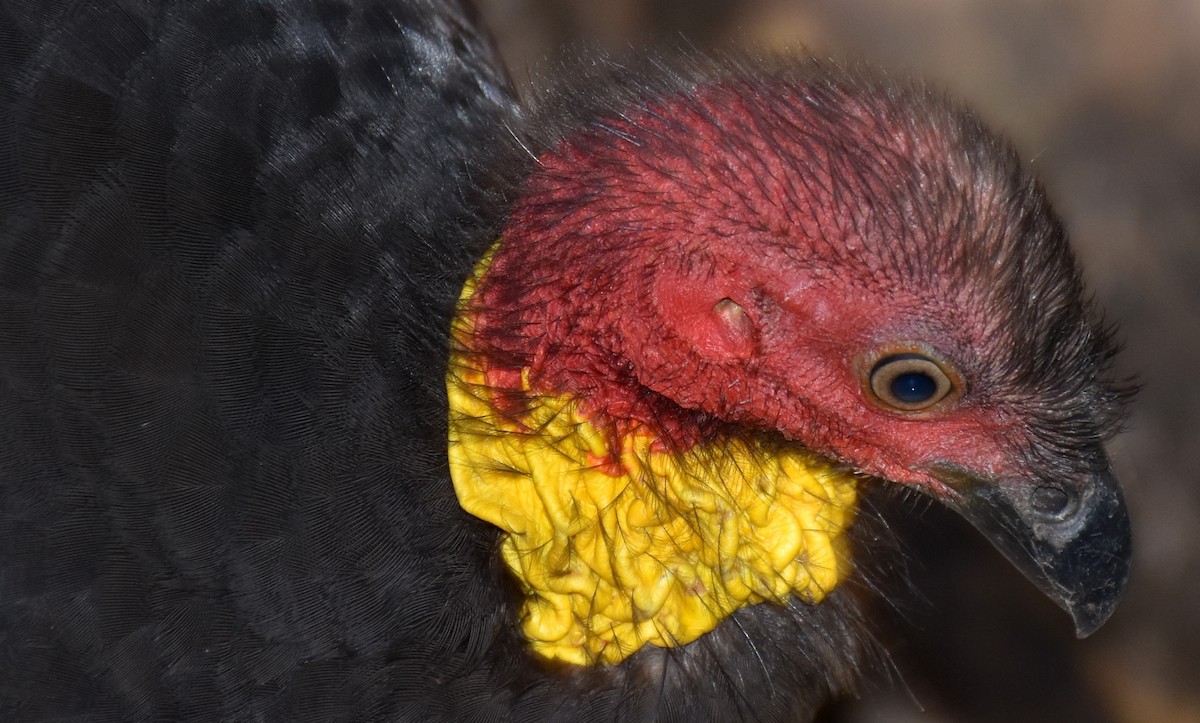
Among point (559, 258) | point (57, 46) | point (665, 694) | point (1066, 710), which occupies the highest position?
point (57, 46)

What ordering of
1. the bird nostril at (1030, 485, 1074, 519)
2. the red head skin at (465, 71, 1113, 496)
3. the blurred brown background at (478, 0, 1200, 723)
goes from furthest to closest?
the blurred brown background at (478, 0, 1200, 723) → the bird nostril at (1030, 485, 1074, 519) → the red head skin at (465, 71, 1113, 496)

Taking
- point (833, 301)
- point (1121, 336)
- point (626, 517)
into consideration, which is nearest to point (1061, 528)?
point (833, 301)

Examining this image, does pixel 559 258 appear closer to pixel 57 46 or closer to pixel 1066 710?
pixel 57 46

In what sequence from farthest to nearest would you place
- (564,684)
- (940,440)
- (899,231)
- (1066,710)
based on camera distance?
(1066,710)
(564,684)
(940,440)
(899,231)

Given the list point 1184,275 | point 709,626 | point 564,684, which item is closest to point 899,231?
point 709,626

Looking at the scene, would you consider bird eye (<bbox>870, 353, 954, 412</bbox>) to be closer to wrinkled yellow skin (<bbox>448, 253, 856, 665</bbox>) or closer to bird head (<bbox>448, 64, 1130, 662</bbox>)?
bird head (<bbox>448, 64, 1130, 662</bbox>)

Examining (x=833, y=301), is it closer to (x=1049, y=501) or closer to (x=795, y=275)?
(x=795, y=275)

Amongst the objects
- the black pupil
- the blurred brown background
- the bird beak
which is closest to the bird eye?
the black pupil
